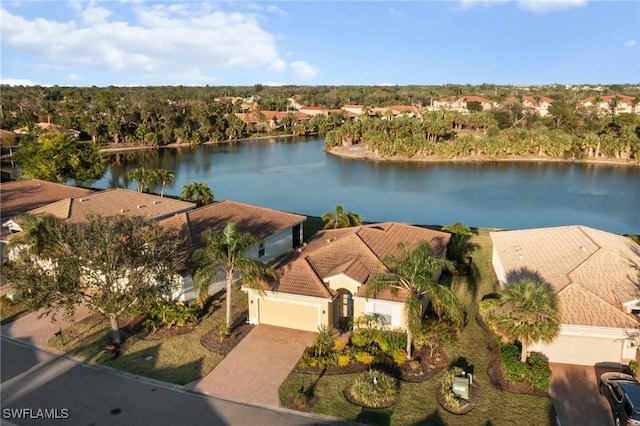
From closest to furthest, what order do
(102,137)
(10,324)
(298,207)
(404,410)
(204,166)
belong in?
(404,410) → (10,324) → (298,207) → (204,166) → (102,137)

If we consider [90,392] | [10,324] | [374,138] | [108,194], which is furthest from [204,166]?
[90,392]

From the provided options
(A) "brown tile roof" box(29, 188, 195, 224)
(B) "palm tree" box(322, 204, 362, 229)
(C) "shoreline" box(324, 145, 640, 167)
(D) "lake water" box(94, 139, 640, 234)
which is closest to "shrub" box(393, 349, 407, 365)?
(B) "palm tree" box(322, 204, 362, 229)

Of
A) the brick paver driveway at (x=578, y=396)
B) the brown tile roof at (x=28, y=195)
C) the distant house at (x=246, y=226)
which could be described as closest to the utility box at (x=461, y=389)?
the brick paver driveway at (x=578, y=396)

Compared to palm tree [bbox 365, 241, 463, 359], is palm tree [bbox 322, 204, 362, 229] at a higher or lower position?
lower

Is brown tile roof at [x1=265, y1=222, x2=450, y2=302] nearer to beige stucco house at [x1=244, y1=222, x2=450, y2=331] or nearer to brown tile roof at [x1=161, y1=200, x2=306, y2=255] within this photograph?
beige stucco house at [x1=244, y1=222, x2=450, y2=331]

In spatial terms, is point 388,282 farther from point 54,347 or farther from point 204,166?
point 204,166
